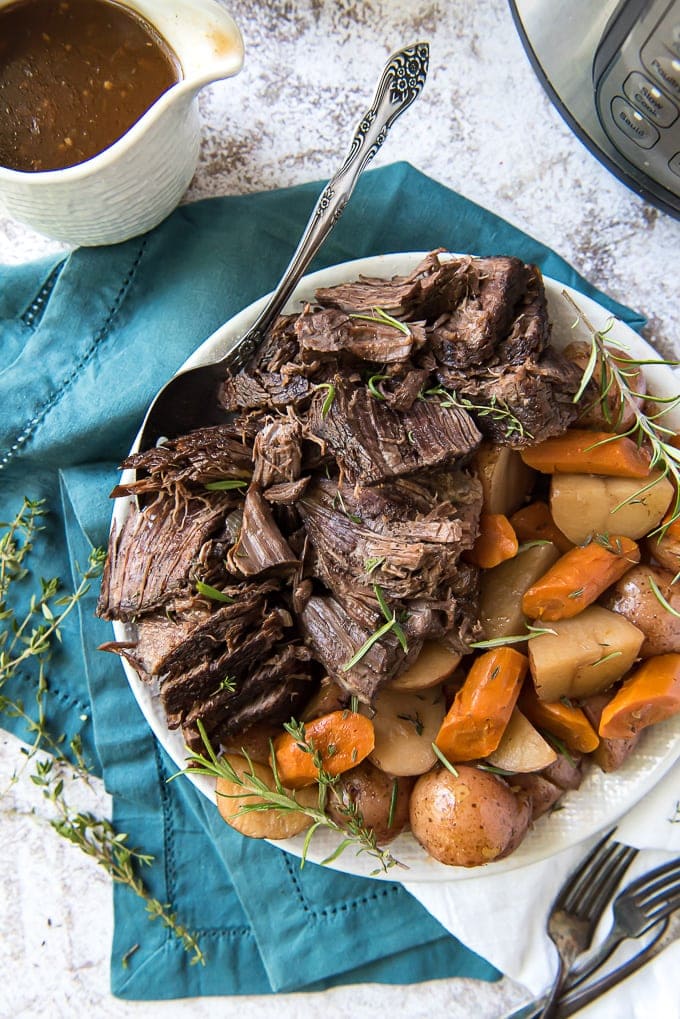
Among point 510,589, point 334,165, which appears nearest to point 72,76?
point 334,165

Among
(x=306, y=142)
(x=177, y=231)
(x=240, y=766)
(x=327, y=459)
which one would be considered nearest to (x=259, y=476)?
(x=327, y=459)

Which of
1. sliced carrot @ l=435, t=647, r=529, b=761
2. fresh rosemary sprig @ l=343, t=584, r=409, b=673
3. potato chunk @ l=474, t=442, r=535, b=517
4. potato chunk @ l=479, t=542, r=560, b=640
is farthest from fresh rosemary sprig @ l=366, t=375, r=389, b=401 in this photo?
sliced carrot @ l=435, t=647, r=529, b=761

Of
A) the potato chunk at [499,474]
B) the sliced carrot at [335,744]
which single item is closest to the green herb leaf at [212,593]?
the sliced carrot at [335,744]

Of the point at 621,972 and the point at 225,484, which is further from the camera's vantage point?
the point at 621,972

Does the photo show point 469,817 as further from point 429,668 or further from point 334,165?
point 334,165

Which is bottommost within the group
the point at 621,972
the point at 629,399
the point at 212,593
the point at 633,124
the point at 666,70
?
the point at 621,972

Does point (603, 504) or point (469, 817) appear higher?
point (603, 504)
